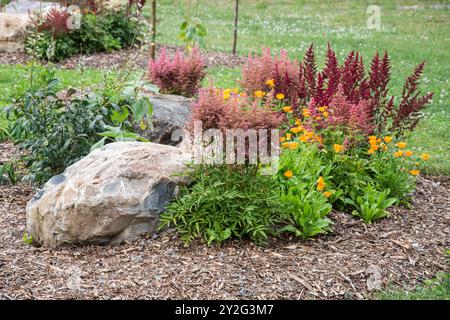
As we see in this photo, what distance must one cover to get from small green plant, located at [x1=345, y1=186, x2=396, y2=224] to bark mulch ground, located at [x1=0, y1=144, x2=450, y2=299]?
0.09 m

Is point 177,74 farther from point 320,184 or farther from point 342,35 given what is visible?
point 342,35

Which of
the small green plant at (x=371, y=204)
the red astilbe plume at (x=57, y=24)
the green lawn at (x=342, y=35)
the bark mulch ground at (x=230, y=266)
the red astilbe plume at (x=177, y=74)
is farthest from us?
the red astilbe plume at (x=57, y=24)

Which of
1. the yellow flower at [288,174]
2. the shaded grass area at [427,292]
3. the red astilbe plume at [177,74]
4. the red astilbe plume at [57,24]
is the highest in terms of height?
the red astilbe plume at [57,24]

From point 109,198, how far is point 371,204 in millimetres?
1982

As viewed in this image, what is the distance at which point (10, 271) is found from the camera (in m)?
4.25

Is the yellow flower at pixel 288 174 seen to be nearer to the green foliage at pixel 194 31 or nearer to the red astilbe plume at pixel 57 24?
the green foliage at pixel 194 31

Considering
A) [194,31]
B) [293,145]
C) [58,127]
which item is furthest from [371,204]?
[194,31]

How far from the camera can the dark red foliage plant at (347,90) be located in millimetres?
5391

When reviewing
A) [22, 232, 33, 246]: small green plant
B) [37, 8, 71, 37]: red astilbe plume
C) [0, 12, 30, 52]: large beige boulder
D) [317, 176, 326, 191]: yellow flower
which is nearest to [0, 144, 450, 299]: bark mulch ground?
[22, 232, 33, 246]: small green plant

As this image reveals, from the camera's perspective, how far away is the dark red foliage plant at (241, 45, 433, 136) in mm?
5391

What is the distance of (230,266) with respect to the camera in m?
4.29

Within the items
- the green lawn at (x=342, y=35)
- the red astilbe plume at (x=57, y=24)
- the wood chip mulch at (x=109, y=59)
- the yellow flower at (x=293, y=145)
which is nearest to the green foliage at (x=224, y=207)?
the yellow flower at (x=293, y=145)

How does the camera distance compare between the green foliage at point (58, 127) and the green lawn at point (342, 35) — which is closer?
the green foliage at point (58, 127)

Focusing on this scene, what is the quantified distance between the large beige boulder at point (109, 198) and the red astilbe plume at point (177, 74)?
2.34 metres
